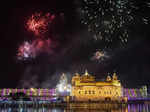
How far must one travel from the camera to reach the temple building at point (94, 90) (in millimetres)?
59406

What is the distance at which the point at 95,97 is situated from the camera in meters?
59.4

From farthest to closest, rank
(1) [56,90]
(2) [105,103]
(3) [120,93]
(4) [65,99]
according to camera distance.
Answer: (1) [56,90]
(3) [120,93]
(4) [65,99]
(2) [105,103]

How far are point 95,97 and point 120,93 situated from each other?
23.7 ft

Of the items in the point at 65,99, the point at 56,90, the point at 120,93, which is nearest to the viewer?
the point at 65,99

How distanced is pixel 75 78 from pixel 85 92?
4.98m

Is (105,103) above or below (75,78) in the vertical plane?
below

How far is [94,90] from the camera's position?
59969 millimetres

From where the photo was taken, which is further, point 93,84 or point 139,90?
point 139,90

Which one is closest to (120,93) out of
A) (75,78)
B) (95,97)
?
(95,97)

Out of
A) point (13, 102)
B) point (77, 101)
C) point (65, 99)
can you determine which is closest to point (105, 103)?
point (77, 101)

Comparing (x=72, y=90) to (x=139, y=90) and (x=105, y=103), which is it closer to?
(x=105, y=103)

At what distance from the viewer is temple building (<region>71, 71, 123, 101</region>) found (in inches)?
2339

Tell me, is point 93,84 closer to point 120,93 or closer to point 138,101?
point 120,93

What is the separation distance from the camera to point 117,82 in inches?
2445
